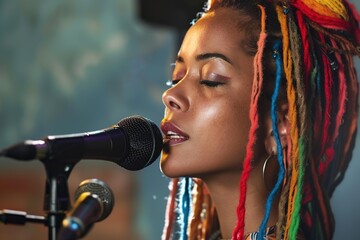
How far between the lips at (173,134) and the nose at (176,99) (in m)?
0.05

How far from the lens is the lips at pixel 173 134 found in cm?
205

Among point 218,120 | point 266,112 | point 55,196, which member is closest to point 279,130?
point 266,112

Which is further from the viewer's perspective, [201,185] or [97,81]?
[97,81]

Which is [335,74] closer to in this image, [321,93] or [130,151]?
[321,93]

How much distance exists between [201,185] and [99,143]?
0.77 meters

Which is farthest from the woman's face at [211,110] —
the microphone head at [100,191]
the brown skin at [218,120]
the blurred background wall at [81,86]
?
the blurred background wall at [81,86]

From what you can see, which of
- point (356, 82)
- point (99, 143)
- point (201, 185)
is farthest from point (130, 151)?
point (356, 82)

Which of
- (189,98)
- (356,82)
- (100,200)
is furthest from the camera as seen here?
(356,82)

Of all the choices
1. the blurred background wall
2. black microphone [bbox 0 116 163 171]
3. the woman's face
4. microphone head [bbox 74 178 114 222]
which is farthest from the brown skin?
the blurred background wall

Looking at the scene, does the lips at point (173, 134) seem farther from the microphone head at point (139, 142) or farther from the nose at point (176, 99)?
the microphone head at point (139, 142)

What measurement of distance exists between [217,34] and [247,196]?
0.49 meters

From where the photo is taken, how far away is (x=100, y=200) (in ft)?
5.12

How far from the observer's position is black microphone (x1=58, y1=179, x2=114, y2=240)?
1.40 metres

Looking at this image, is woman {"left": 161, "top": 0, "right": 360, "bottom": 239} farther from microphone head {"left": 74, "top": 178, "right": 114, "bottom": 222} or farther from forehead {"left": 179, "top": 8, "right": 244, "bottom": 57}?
microphone head {"left": 74, "top": 178, "right": 114, "bottom": 222}
